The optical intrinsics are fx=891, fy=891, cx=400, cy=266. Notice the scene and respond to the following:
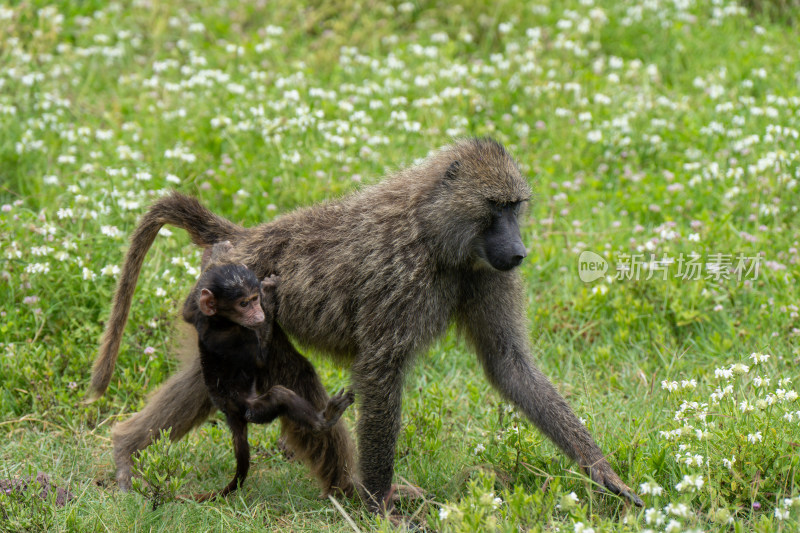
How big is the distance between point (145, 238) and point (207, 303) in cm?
74

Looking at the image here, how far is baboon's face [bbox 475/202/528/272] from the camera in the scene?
3.33 meters

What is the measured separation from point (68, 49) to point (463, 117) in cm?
319

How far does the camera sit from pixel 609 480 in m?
3.33

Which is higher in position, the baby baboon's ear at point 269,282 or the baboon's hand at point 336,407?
the baby baboon's ear at point 269,282

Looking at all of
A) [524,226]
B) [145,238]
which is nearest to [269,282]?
[145,238]

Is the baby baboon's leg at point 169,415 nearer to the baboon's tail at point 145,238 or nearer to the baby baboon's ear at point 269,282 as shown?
the baboon's tail at point 145,238

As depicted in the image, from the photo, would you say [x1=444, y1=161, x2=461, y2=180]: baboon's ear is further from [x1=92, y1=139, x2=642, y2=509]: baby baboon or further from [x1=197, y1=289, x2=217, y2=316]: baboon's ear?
[x1=197, y1=289, x2=217, y2=316]: baboon's ear

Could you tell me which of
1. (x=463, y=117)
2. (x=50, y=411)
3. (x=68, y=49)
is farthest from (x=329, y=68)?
(x=50, y=411)

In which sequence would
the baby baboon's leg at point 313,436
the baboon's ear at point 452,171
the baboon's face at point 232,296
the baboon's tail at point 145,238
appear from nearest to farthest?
the baboon's face at point 232,296 < the baboon's ear at point 452,171 < the baby baboon's leg at point 313,436 < the baboon's tail at point 145,238

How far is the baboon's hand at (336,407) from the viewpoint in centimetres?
333

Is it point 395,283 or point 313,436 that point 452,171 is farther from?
point 313,436

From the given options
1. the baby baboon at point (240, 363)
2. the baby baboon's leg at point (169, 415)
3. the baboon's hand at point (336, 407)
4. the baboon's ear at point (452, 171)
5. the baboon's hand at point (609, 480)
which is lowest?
the baboon's hand at point (609, 480)

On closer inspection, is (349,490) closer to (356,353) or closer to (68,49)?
(356,353)

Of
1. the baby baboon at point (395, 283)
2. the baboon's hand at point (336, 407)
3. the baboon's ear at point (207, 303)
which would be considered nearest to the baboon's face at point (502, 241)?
the baby baboon at point (395, 283)
